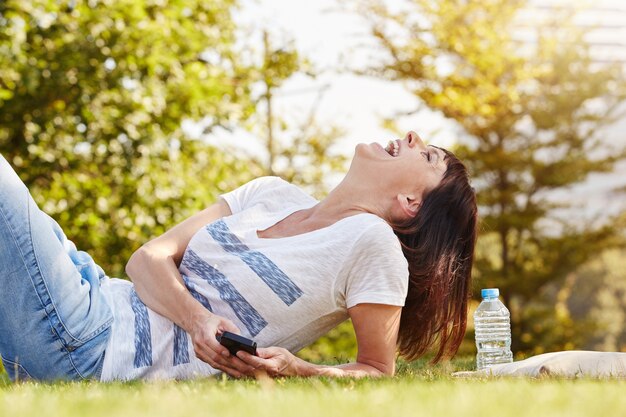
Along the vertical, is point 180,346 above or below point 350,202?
below

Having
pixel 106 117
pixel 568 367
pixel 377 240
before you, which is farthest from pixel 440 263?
pixel 106 117

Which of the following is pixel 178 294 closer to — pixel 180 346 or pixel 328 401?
pixel 180 346

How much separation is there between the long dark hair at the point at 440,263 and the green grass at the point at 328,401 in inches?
31.1

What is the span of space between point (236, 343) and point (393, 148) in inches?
40.7

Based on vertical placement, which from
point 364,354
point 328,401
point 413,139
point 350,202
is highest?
point 413,139

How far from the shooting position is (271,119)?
10.8 m

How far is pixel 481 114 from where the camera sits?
10.7 m

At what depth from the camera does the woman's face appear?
3.11 meters

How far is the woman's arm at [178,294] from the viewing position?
105 inches

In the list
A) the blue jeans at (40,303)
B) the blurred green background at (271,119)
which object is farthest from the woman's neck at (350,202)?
the blurred green background at (271,119)

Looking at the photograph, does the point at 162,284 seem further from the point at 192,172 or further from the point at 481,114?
the point at 481,114

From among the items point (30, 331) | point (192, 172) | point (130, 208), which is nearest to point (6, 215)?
point (30, 331)

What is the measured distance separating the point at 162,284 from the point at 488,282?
27.6 feet

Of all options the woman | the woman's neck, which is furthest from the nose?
the woman's neck
